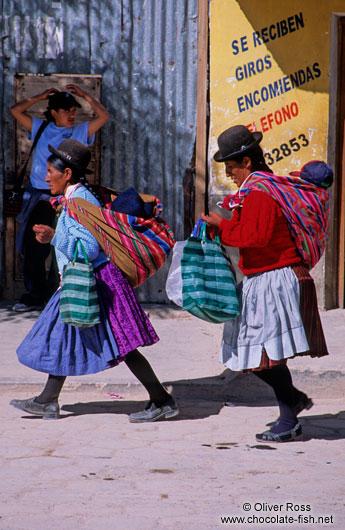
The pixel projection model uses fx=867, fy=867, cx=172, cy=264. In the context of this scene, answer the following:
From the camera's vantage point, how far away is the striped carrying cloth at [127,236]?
5.36 metres

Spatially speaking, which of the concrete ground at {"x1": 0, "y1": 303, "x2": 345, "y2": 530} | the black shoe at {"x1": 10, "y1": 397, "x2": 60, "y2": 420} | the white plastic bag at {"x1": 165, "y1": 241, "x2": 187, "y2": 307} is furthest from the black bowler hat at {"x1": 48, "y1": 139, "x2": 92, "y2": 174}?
the concrete ground at {"x1": 0, "y1": 303, "x2": 345, "y2": 530}

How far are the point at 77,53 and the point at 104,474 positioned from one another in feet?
19.6

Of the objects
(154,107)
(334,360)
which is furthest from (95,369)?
(154,107)

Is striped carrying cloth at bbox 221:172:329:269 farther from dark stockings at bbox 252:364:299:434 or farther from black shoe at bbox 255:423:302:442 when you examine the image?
black shoe at bbox 255:423:302:442

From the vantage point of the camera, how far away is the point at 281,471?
4492 millimetres

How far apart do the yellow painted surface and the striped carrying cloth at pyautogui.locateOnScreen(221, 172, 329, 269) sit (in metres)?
4.11

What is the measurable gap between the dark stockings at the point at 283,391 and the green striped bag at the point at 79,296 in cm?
105

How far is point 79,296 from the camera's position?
5.22m

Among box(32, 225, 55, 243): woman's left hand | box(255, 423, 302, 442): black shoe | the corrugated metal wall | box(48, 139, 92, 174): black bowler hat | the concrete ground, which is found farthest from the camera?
the corrugated metal wall

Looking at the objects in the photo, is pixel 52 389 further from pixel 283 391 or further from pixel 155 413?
pixel 283 391

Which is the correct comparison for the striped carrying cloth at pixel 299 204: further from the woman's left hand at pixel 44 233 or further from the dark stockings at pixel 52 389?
the dark stockings at pixel 52 389

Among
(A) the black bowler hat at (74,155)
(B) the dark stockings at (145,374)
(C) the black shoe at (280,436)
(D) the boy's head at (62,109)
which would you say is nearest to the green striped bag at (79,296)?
Answer: (B) the dark stockings at (145,374)

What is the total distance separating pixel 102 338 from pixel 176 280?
61 centimetres

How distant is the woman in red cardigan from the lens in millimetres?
4914
